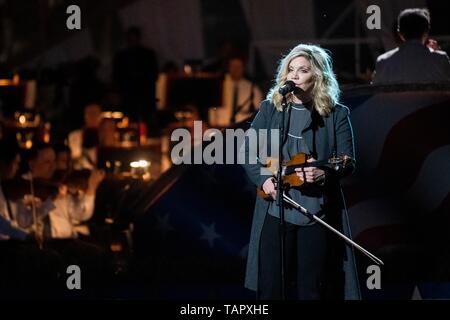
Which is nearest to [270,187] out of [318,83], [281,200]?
[281,200]

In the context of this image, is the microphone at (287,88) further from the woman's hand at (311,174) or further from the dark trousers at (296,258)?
the dark trousers at (296,258)

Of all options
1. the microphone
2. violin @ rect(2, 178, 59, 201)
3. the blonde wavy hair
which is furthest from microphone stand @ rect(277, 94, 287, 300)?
violin @ rect(2, 178, 59, 201)

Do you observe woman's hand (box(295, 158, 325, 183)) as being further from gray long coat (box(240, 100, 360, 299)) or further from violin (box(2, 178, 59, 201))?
violin (box(2, 178, 59, 201))

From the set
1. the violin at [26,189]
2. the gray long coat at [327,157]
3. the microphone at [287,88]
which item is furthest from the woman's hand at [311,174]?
the violin at [26,189]

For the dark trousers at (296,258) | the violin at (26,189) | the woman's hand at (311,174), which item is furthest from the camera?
the violin at (26,189)

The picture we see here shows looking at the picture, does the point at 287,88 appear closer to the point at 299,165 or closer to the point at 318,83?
the point at 318,83

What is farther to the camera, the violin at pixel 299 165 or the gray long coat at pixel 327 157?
the gray long coat at pixel 327 157

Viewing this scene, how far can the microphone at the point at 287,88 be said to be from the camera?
718 cm

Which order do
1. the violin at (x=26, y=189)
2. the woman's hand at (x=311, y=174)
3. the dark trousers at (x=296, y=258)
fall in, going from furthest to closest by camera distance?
the violin at (x=26, y=189) → the dark trousers at (x=296, y=258) → the woman's hand at (x=311, y=174)

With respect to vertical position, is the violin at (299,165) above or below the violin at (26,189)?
below

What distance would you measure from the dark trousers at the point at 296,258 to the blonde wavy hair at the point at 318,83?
0.68 meters

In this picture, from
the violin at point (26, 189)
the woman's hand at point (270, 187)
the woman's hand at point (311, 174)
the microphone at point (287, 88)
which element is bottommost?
the woman's hand at point (270, 187)
